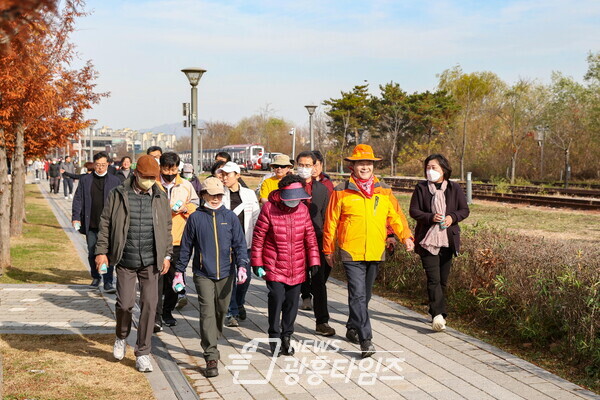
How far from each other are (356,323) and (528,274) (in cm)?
175

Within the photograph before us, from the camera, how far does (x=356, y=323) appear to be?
6180 mm

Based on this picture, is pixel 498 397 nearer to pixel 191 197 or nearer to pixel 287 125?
pixel 191 197

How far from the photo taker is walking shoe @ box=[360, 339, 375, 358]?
19.9ft

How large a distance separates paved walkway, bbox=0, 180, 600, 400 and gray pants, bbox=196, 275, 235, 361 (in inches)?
9.0

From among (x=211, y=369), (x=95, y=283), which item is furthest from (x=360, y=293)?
(x=95, y=283)

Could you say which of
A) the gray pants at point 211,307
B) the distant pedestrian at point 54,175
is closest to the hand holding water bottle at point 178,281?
the gray pants at point 211,307

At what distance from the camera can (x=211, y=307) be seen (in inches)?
232

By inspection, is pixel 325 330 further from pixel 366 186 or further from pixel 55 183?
pixel 55 183

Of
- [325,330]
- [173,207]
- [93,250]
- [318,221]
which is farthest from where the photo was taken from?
[93,250]

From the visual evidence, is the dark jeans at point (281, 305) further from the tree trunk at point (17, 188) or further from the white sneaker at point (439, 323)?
the tree trunk at point (17, 188)

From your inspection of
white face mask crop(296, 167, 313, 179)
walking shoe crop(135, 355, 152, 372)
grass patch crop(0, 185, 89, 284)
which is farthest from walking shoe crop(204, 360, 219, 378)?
grass patch crop(0, 185, 89, 284)

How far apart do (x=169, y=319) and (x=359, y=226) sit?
96.4 inches

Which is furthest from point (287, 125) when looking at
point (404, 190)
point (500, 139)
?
point (404, 190)

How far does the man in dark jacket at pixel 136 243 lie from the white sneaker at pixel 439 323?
2805mm
